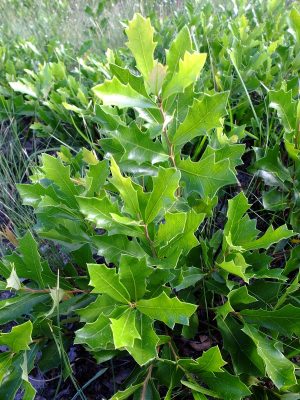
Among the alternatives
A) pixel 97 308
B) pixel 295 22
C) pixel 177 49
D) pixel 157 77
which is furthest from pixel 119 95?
pixel 295 22

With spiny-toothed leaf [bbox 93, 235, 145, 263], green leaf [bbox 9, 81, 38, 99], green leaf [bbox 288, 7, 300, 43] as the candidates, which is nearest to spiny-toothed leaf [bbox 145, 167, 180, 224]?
spiny-toothed leaf [bbox 93, 235, 145, 263]

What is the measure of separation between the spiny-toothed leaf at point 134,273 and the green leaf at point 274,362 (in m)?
0.32

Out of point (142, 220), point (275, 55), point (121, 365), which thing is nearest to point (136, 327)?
point (142, 220)

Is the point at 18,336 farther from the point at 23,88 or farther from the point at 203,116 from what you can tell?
the point at 23,88

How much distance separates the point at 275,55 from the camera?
224cm

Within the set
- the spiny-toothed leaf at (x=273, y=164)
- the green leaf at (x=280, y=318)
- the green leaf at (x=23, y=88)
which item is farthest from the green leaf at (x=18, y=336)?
the green leaf at (x=23, y=88)

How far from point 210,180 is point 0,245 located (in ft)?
3.79

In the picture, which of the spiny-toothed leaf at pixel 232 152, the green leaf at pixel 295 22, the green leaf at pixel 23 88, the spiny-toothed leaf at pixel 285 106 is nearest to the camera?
the spiny-toothed leaf at pixel 232 152

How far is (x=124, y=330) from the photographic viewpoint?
0.97 metres

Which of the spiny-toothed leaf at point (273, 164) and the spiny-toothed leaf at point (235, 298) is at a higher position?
the spiny-toothed leaf at point (273, 164)

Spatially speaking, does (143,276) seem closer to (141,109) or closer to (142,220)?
(142,220)

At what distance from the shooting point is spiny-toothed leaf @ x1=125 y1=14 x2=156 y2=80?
974 millimetres

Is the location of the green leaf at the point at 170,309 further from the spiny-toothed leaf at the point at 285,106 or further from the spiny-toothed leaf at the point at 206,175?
the spiny-toothed leaf at the point at 285,106

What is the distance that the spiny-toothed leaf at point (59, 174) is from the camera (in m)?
1.22
